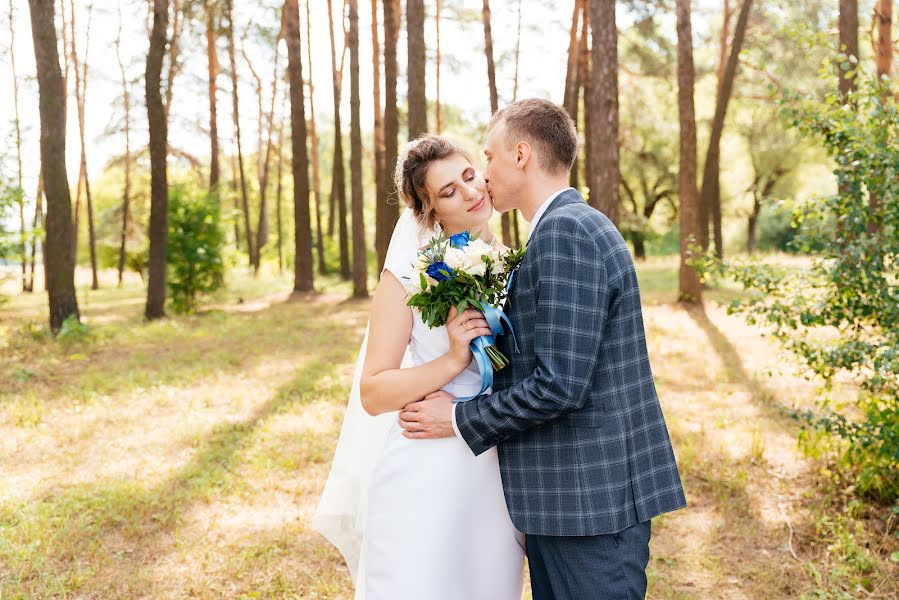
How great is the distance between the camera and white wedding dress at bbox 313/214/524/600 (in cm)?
258

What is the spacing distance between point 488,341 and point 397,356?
41 cm

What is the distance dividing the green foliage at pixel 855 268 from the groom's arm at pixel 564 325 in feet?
9.59

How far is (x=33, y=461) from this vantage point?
6.41m

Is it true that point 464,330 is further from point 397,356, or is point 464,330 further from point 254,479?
point 254,479

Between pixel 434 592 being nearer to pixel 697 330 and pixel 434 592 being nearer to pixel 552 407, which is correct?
pixel 552 407

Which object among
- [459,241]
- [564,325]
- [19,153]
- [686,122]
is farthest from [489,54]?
[564,325]

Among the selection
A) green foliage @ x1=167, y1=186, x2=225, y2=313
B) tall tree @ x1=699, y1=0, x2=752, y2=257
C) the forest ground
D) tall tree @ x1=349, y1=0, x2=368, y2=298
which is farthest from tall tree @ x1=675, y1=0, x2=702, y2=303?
green foliage @ x1=167, y1=186, x2=225, y2=313

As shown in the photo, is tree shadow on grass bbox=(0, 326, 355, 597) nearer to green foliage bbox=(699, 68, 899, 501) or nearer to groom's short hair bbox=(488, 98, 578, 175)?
groom's short hair bbox=(488, 98, 578, 175)

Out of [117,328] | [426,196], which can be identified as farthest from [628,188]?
[426,196]

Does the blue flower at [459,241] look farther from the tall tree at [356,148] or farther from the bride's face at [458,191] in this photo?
the tall tree at [356,148]

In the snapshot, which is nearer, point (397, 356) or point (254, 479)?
point (397, 356)

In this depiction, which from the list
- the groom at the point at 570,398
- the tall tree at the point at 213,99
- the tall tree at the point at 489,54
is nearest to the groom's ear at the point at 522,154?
the groom at the point at 570,398

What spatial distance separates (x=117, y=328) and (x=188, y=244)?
3.19m

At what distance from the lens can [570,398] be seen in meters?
2.12
